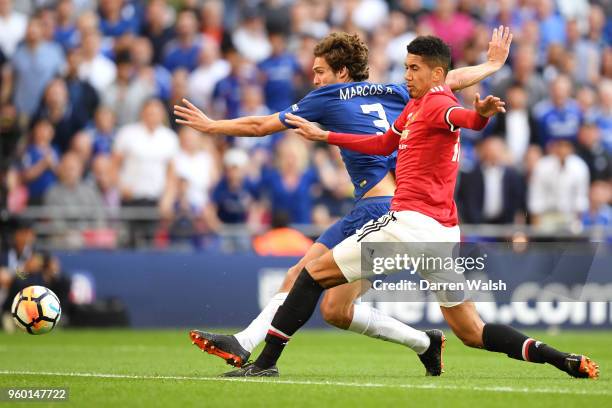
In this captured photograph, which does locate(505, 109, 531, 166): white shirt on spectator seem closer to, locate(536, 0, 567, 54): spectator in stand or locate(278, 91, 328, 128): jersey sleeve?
locate(536, 0, 567, 54): spectator in stand

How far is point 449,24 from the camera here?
21094 millimetres

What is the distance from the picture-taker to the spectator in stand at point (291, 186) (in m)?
17.6

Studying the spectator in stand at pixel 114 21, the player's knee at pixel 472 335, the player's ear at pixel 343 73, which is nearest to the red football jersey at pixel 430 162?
the player's knee at pixel 472 335

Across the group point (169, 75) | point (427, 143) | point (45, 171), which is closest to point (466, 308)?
point (427, 143)

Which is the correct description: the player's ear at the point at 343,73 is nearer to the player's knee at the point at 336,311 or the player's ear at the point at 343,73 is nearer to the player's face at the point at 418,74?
the player's face at the point at 418,74

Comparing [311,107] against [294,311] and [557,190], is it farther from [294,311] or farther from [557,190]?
[557,190]

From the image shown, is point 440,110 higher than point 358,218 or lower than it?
higher

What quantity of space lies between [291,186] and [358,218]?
8.13m

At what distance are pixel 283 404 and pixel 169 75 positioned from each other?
12877 millimetres

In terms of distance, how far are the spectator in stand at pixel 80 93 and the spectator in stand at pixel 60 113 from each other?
9 cm

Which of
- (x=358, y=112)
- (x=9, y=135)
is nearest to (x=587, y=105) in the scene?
(x=9, y=135)

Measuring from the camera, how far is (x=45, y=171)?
58.1 feet

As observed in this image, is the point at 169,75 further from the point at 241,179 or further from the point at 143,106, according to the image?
the point at 241,179

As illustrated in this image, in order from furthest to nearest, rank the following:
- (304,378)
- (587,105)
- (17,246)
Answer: (587,105)
(17,246)
(304,378)
